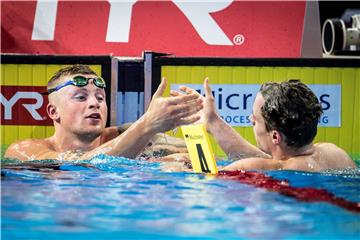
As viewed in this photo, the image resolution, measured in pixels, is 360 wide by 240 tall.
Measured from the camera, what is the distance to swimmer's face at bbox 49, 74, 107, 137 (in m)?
4.26

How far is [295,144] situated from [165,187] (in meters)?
0.77

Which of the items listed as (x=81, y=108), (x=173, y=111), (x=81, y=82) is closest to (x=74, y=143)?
(x=81, y=108)

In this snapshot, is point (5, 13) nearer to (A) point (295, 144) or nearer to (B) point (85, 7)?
(B) point (85, 7)

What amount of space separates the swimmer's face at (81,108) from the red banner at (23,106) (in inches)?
25.0

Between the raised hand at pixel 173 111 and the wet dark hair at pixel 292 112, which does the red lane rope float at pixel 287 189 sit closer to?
the wet dark hair at pixel 292 112

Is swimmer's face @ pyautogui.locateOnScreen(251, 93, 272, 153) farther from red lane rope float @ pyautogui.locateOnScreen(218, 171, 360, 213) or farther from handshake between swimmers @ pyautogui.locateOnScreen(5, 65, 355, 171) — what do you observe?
red lane rope float @ pyautogui.locateOnScreen(218, 171, 360, 213)

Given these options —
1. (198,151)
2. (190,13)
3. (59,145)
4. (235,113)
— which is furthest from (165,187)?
(190,13)

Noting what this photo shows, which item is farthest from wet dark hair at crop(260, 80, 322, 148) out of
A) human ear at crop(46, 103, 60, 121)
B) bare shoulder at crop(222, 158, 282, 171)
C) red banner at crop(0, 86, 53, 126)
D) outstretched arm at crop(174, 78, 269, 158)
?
red banner at crop(0, 86, 53, 126)

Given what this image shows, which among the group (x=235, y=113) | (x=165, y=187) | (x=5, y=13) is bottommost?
(x=165, y=187)

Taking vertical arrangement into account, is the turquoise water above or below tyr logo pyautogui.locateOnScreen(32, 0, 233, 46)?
below

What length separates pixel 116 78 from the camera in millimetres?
5078

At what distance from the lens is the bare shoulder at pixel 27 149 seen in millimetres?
4270

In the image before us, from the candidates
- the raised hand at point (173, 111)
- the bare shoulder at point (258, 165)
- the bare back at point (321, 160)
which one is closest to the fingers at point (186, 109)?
the raised hand at point (173, 111)

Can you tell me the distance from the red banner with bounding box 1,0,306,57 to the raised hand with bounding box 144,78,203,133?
236 centimetres
